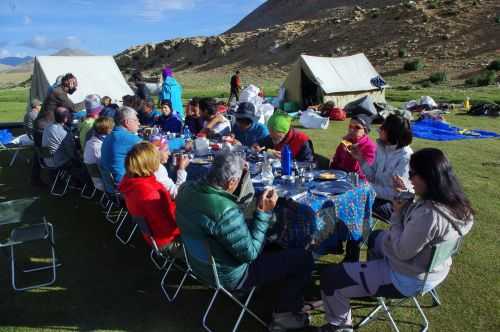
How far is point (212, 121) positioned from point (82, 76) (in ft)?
33.0

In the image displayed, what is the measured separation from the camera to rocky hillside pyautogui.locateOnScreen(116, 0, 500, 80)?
35562 millimetres

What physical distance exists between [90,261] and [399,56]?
125ft

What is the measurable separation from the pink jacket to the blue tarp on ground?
705 cm

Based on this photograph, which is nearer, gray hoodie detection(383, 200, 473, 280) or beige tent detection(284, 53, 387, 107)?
gray hoodie detection(383, 200, 473, 280)

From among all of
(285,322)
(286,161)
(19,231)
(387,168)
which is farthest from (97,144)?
(387,168)

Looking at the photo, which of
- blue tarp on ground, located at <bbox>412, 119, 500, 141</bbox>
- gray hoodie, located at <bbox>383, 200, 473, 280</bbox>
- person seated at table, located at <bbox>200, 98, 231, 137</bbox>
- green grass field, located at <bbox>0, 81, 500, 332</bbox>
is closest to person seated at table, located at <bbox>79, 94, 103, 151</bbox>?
green grass field, located at <bbox>0, 81, 500, 332</bbox>

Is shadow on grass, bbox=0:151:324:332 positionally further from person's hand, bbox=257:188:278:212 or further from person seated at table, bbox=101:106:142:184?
person's hand, bbox=257:188:278:212

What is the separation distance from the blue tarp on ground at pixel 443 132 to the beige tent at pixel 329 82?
4591 mm

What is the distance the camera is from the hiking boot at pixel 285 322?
333 centimetres

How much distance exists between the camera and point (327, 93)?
15867 millimetres

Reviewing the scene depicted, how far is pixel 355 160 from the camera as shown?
4.85 m

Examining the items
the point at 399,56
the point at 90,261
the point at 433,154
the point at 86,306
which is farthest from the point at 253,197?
the point at 399,56

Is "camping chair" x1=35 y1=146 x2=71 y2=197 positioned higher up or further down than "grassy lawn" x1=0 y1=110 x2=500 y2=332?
higher up

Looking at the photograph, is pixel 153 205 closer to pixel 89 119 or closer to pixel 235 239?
pixel 235 239
